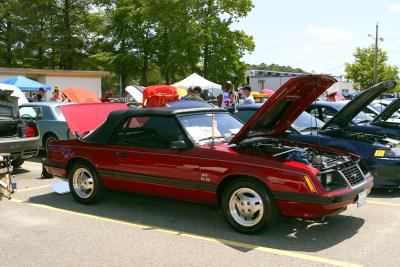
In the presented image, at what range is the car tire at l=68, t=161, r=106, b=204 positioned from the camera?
655 centimetres

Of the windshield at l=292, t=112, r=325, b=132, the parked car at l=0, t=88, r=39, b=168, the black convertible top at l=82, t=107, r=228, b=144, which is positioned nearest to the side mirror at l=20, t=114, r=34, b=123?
the parked car at l=0, t=88, r=39, b=168

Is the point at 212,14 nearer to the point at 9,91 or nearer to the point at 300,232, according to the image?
the point at 9,91

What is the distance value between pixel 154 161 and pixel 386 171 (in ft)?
12.3

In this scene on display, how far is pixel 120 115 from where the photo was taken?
639cm

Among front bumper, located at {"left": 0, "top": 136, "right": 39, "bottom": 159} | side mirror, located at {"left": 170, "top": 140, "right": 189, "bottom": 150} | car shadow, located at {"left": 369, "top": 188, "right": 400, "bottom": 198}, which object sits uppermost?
side mirror, located at {"left": 170, "top": 140, "right": 189, "bottom": 150}

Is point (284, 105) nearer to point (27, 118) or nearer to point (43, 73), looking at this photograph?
point (27, 118)

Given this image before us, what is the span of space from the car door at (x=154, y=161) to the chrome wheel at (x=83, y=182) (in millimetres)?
497

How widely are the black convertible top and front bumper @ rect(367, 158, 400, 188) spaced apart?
104 inches

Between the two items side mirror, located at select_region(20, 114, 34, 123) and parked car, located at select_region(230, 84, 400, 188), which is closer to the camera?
parked car, located at select_region(230, 84, 400, 188)

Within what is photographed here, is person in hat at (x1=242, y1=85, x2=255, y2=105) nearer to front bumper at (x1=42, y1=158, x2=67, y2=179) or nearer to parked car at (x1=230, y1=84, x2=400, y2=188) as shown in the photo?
parked car at (x1=230, y1=84, x2=400, y2=188)

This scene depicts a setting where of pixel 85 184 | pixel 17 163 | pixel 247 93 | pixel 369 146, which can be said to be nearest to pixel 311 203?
pixel 369 146

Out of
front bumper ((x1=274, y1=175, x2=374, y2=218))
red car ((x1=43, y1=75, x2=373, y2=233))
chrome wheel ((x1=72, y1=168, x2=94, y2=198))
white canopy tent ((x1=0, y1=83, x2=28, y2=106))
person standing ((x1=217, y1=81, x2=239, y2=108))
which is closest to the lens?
front bumper ((x1=274, y1=175, x2=374, y2=218))

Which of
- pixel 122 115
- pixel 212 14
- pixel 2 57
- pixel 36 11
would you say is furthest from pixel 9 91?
pixel 2 57

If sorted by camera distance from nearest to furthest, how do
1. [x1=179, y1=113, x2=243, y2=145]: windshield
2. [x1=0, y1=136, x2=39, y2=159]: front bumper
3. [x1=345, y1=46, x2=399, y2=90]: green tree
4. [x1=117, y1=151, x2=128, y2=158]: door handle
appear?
1. [x1=179, y1=113, x2=243, y2=145]: windshield
2. [x1=117, y1=151, x2=128, y2=158]: door handle
3. [x1=0, y1=136, x2=39, y2=159]: front bumper
4. [x1=345, y1=46, x2=399, y2=90]: green tree
